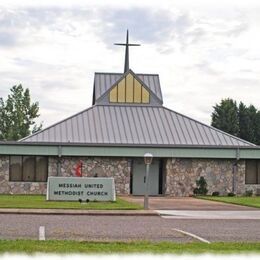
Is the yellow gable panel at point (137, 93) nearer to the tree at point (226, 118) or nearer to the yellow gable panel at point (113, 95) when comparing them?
the yellow gable panel at point (113, 95)

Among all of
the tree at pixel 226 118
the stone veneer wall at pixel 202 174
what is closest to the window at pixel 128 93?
the stone veneer wall at pixel 202 174

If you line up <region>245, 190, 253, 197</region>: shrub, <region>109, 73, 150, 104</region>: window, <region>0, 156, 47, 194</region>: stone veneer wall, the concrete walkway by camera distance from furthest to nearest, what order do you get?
<region>109, 73, 150, 104</region>: window → <region>245, 190, 253, 197</region>: shrub → <region>0, 156, 47, 194</region>: stone veneer wall → the concrete walkway

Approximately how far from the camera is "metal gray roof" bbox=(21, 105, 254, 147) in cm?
3750

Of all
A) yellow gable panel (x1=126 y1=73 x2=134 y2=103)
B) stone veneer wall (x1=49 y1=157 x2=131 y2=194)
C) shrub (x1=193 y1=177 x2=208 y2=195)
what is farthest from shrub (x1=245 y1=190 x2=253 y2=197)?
yellow gable panel (x1=126 y1=73 x2=134 y2=103)

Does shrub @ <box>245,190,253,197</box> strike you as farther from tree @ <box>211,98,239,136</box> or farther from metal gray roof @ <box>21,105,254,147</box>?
tree @ <box>211,98,239,136</box>

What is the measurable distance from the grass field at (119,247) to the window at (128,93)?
3016 centimetres

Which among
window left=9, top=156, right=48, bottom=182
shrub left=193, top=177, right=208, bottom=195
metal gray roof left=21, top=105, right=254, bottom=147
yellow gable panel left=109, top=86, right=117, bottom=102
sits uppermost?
yellow gable panel left=109, top=86, right=117, bottom=102

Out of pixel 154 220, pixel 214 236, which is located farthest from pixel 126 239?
pixel 154 220

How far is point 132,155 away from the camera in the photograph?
121 ft

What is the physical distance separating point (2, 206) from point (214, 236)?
35.3 feet

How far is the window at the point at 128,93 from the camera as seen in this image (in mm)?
42312

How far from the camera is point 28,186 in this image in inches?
1435

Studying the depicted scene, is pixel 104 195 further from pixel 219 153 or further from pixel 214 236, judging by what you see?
pixel 214 236

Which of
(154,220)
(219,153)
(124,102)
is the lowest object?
(154,220)
